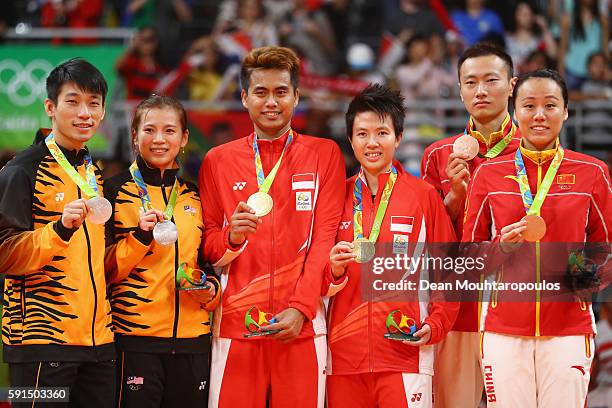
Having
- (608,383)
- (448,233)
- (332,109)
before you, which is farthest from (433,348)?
(332,109)

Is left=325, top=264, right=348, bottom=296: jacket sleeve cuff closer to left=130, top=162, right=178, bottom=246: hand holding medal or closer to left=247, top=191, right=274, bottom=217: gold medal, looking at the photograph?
left=247, top=191, right=274, bottom=217: gold medal

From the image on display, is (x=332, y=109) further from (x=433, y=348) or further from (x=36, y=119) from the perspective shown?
(x=433, y=348)

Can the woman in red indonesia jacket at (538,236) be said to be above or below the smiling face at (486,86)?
below

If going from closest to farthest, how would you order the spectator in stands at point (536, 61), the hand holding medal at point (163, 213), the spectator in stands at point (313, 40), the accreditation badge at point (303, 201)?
the hand holding medal at point (163, 213) → the accreditation badge at point (303, 201) → the spectator in stands at point (536, 61) → the spectator in stands at point (313, 40)

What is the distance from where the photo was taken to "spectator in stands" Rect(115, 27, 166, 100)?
11086 millimetres

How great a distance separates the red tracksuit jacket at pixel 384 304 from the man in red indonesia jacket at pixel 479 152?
28 cm

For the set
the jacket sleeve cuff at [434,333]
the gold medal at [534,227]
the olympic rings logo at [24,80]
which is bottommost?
the jacket sleeve cuff at [434,333]

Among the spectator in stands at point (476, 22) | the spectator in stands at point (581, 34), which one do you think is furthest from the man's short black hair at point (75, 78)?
the spectator in stands at point (581, 34)

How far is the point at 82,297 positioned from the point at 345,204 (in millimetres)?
1555

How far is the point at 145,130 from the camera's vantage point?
181 inches

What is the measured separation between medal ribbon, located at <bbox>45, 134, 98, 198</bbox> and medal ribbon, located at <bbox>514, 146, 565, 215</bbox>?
2.24 metres

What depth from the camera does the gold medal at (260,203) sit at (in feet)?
14.4

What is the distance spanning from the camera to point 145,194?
4.54 meters

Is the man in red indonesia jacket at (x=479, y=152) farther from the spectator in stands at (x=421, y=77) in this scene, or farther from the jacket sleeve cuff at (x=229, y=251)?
the spectator in stands at (x=421, y=77)
